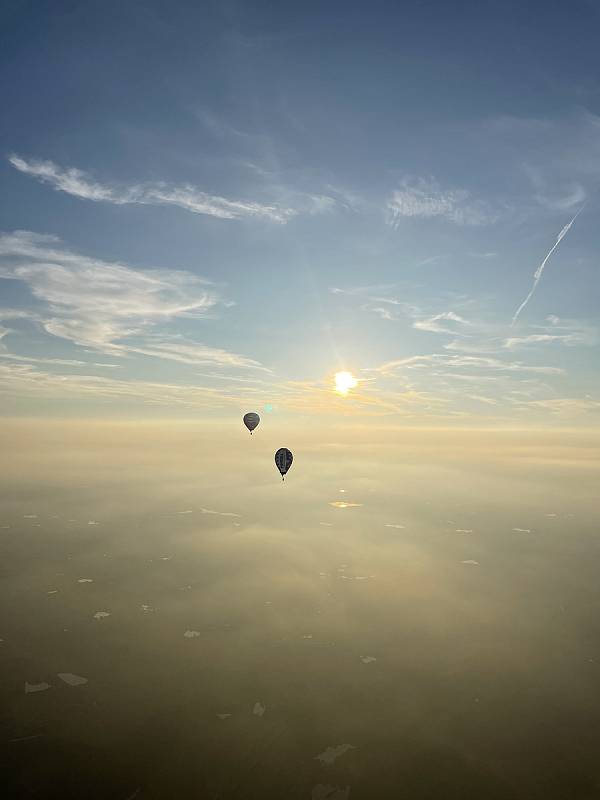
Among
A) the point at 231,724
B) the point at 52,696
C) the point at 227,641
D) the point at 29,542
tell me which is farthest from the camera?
the point at 29,542

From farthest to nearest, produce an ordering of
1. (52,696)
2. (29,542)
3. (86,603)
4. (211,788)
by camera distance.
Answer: (29,542) < (86,603) < (52,696) < (211,788)

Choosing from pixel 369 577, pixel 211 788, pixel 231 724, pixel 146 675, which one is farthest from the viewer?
pixel 369 577

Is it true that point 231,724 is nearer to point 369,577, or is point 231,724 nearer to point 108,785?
point 108,785

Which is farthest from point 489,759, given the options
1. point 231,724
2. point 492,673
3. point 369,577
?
point 369,577

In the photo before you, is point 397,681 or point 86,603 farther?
point 86,603

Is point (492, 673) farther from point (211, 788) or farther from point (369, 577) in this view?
point (369, 577)

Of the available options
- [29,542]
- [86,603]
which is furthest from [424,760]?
[29,542]

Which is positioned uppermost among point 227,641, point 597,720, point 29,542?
point 597,720

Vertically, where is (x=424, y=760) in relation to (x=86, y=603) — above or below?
above

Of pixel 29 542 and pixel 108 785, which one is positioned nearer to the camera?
pixel 108 785
